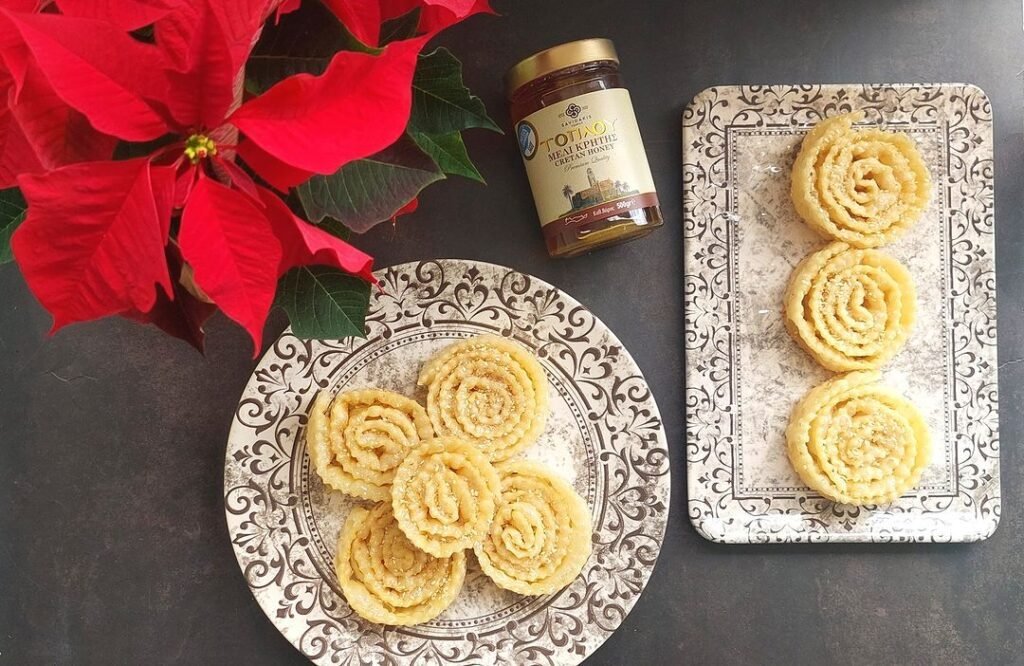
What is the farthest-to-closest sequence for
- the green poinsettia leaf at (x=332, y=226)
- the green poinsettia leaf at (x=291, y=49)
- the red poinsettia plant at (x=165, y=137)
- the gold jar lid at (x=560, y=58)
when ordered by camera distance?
the gold jar lid at (x=560, y=58), the green poinsettia leaf at (x=332, y=226), the green poinsettia leaf at (x=291, y=49), the red poinsettia plant at (x=165, y=137)

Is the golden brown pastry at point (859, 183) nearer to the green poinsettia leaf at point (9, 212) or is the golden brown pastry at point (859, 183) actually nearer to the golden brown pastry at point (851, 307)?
the golden brown pastry at point (851, 307)

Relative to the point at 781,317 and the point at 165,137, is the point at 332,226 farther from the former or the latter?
the point at 781,317

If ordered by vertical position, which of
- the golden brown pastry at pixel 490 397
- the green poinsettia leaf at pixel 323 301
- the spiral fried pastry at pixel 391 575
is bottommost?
the spiral fried pastry at pixel 391 575

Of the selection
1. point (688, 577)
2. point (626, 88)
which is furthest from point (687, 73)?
point (688, 577)

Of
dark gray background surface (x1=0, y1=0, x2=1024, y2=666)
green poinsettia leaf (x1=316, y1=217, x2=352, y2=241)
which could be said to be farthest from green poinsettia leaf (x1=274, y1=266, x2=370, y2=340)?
dark gray background surface (x1=0, y1=0, x2=1024, y2=666)

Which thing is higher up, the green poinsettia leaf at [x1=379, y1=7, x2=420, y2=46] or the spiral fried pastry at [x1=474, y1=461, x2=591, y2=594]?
the green poinsettia leaf at [x1=379, y1=7, x2=420, y2=46]

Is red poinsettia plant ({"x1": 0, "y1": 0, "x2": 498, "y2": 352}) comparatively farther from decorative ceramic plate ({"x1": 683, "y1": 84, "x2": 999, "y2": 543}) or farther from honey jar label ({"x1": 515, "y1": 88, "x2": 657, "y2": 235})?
decorative ceramic plate ({"x1": 683, "y1": 84, "x2": 999, "y2": 543})

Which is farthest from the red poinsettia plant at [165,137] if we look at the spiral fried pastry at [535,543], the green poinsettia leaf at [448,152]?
the spiral fried pastry at [535,543]
